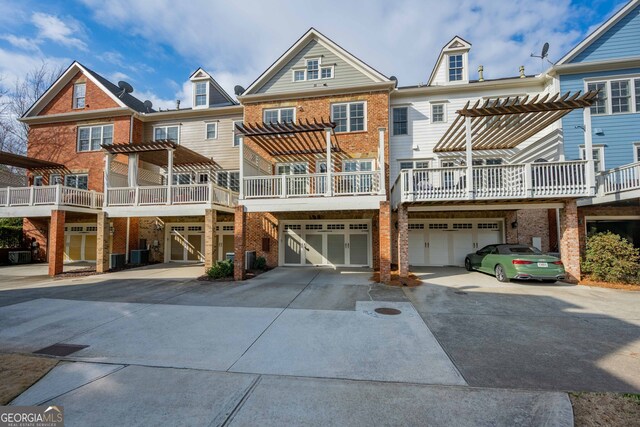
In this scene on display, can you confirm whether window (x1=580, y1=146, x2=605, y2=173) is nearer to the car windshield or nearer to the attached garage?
the car windshield

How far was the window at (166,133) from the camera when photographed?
17406 mm

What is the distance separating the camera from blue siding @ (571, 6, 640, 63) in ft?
43.0

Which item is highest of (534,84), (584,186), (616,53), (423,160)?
(616,53)

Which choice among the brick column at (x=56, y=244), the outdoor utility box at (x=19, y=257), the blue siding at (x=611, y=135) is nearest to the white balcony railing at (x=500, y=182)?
the blue siding at (x=611, y=135)

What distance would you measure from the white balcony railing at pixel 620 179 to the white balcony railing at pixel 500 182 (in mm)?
1646

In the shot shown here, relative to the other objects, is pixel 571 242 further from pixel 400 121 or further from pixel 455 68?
pixel 455 68

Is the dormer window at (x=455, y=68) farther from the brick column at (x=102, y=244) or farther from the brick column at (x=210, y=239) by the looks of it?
the brick column at (x=102, y=244)

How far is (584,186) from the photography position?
10078mm

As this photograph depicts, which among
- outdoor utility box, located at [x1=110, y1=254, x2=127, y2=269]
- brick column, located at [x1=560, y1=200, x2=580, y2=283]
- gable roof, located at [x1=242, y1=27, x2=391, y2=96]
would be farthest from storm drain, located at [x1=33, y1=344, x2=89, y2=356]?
brick column, located at [x1=560, y1=200, x2=580, y2=283]

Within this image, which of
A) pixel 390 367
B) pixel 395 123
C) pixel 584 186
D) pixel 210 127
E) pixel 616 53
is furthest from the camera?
pixel 210 127

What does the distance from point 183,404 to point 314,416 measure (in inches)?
62.8

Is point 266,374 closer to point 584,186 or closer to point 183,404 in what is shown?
point 183,404

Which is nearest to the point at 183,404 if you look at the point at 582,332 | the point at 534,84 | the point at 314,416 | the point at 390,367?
the point at 314,416

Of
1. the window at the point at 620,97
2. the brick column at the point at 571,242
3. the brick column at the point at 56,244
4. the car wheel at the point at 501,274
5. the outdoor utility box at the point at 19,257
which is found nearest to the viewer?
the brick column at the point at 571,242
